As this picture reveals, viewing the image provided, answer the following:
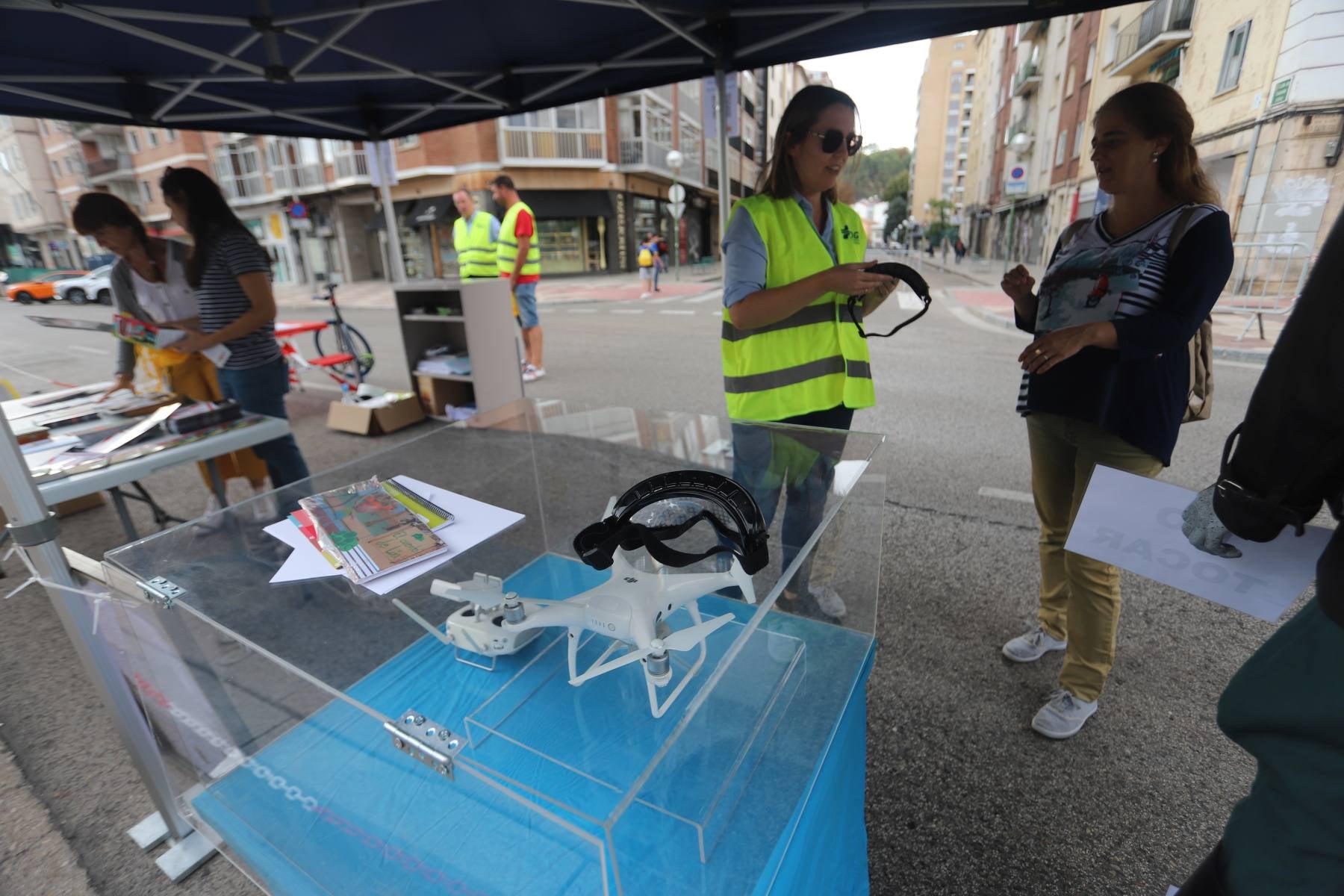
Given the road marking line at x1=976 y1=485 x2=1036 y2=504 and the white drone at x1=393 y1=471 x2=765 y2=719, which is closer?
the white drone at x1=393 y1=471 x2=765 y2=719

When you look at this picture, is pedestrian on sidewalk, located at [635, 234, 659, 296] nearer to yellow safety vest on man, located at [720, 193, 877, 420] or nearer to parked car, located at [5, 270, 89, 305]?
parked car, located at [5, 270, 89, 305]

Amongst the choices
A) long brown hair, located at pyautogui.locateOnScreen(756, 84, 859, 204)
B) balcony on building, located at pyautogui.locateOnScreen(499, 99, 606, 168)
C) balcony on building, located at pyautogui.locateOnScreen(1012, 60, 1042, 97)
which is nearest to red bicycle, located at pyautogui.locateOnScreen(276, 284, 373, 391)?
long brown hair, located at pyautogui.locateOnScreen(756, 84, 859, 204)

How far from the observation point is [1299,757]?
0.63 m

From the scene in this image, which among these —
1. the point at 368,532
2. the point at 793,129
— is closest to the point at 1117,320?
the point at 793,129

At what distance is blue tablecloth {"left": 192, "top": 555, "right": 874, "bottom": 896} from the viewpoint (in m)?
0.89

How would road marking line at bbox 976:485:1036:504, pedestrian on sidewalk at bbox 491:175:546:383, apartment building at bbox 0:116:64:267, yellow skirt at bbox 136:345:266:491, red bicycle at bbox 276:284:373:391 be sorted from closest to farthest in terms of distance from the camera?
yellow skirt at bbox 136:345:266:491, road marking line at bbox 976:485:1036:504, apartment building at bbox 0:116:64:267, red bicycle at bbox 276:284:373:391, pedestrian on sidewalk at bbox 491:175:546:383

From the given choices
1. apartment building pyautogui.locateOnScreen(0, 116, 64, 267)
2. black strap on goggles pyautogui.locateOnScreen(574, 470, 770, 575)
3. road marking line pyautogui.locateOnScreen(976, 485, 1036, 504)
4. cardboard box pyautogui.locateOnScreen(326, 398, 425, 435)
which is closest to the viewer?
black strap on goggles pyautogui.locateOnScreen(574, 470, 770, 575)

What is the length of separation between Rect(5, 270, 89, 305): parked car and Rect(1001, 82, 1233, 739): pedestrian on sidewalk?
6.40 m

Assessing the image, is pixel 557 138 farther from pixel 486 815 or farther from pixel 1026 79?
pixel 486 815

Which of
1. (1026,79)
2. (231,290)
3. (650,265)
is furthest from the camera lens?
(1026,79)

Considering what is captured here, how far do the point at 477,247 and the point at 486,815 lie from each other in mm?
5279

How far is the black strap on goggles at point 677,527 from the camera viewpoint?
1040 mm

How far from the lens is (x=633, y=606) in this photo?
1089 millimetres

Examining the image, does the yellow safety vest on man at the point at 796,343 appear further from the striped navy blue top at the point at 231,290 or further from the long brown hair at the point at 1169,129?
the striped navy blue top at the point at 231,290
